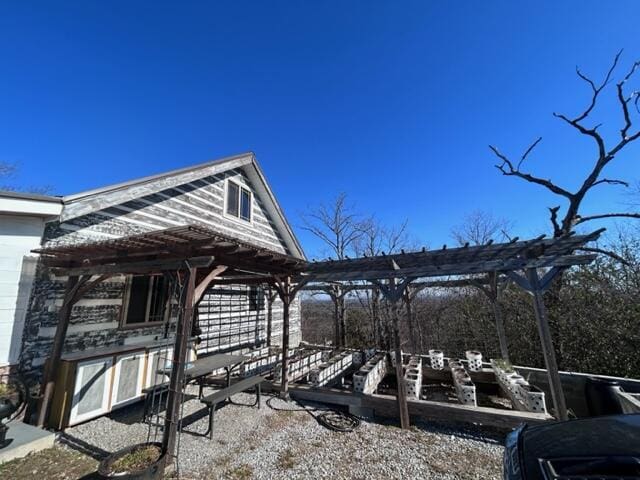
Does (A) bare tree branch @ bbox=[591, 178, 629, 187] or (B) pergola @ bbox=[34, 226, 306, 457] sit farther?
(A) bare tree branch @ bbox=[591, 178, 629, 187]

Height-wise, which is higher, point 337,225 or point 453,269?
point 337,225

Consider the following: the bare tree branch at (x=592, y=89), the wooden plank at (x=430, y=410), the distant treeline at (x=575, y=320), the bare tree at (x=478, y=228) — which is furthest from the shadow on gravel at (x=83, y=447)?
the bare tree at (x=478, y=228)

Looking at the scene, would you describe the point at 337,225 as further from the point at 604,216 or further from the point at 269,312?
the point at 604,216

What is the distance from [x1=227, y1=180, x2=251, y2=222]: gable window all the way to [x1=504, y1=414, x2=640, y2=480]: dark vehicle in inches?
317

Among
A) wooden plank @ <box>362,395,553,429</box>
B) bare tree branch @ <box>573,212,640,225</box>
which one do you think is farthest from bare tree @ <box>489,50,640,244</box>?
wooden plank @ <box>362,395,553,429</box>

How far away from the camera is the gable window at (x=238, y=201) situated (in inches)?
328

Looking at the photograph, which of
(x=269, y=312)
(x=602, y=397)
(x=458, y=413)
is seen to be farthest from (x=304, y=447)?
(x=269, y=312)

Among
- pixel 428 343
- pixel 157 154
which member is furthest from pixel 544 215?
pixel 157 154

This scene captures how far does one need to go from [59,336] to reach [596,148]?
50.1 ft

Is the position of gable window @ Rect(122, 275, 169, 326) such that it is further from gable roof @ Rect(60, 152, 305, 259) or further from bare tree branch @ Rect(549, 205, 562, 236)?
bare tree branch @ Rect(549, 205, 562, 236)

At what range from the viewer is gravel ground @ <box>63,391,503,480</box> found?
10.3 ft

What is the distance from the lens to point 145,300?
5719 mm

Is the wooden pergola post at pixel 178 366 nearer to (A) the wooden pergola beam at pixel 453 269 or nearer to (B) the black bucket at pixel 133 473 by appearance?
(B) the black bucket at pixel 133 473

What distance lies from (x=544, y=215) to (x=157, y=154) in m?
16.5
